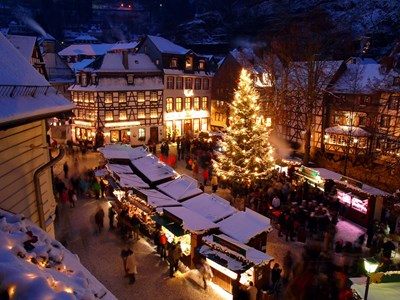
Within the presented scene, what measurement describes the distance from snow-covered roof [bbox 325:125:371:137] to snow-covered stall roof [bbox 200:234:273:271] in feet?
65.5

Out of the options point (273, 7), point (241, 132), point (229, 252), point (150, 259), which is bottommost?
point (150, 259)

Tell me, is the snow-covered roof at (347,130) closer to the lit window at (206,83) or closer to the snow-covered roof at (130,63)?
the lit window at (206,83)

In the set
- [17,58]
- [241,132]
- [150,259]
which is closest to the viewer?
[17,58]

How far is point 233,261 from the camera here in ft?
35.4

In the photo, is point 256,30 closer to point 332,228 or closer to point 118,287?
A: point 332,228

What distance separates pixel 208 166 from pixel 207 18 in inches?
1959

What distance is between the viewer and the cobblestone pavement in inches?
451

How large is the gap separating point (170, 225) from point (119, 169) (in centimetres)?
652

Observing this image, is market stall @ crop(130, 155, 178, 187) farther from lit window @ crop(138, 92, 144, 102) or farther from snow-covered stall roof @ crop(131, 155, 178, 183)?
lit window @ crop(138, 92, 144, 102)

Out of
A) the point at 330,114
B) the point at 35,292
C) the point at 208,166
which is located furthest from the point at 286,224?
the point at 330,114

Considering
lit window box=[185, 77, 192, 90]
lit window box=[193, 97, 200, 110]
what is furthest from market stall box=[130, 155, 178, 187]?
lit window box=[193, 97, 200, 110]

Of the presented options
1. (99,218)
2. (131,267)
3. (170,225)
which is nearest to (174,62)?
(99,218)

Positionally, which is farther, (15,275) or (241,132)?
(241,132)

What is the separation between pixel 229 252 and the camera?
1105 centimetres
